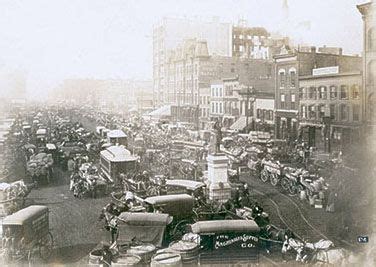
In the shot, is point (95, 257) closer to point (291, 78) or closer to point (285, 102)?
point (285, 102)

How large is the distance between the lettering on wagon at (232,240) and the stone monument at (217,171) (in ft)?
3.59

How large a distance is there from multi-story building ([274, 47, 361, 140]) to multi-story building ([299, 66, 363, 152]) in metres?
0.13

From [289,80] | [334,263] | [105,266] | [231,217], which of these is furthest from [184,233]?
[289,80]

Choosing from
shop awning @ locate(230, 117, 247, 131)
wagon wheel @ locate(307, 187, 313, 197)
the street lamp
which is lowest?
wagon wheel @ locate(307, 187, 313, 197)

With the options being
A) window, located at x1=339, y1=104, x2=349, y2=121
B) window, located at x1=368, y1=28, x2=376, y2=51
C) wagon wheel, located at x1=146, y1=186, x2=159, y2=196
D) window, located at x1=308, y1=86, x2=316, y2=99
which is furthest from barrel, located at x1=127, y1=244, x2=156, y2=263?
window, located at x1=368, y1=28, x2=376, y2=51

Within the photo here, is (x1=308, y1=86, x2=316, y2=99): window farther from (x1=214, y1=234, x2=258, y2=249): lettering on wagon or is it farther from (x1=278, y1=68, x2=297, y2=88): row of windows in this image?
(x1=214, y1=234, x2=258, y2=249): lettering on wagon

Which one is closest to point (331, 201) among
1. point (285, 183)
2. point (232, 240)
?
point (285, 183)

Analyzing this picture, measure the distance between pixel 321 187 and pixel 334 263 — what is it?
4.66ft

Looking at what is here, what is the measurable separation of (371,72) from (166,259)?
15.2ft

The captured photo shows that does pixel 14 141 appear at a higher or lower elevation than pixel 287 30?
lower

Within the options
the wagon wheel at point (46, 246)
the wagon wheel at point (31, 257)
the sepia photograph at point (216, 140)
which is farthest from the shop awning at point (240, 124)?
the wagon wheel at point (31, 257)

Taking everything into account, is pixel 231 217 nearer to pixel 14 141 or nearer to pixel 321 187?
pixel 321 187

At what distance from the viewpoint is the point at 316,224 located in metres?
6.87

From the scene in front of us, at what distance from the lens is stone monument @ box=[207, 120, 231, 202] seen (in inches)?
275
